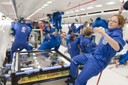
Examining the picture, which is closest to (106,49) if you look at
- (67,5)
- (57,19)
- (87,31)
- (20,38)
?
(87,31)

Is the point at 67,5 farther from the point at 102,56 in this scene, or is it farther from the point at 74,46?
the point at 102,56

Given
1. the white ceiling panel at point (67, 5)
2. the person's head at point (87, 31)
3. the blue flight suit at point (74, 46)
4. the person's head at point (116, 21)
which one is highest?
the white ceiling panel at point (67, 5)

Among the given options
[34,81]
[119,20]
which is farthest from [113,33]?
[34,81]

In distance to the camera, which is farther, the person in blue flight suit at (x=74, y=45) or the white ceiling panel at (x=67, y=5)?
the white ceiling panel at (x=67, y=5)

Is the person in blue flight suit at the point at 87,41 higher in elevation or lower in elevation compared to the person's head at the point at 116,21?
lower

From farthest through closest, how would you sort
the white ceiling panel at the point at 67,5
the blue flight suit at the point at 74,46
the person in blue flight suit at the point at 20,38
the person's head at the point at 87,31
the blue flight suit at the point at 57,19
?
1. the blue flight suit at the point at 57,19
2. the white ceiling panel at the point at 67,5
3. the person in blue flight suit at the point at 20,38
4. the blue flight suit at the point at 74,46
5. the person's head at the point at 87,31

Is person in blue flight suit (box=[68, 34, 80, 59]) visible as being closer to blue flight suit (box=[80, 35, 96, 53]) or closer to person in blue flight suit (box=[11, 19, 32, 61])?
blue flight suit (box=[80, 35, 96, 53])

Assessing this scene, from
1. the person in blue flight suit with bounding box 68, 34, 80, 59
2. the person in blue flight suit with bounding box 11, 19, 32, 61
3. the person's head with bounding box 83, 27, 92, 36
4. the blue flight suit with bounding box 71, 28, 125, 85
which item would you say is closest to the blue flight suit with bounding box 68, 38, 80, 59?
the person in blue flight suit with bounding box 68, 34, 80, 59

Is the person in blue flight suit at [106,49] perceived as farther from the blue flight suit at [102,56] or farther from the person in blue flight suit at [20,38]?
the person in blue flight suit at [20,38]

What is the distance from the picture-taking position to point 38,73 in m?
2.28

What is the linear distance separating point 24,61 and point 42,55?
0.48m

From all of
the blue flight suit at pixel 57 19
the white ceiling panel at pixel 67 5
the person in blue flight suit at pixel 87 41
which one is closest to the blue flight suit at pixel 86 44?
the person in blue flight suit at pixel 87 41

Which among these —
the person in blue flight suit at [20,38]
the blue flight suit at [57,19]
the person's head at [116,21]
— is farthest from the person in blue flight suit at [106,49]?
the blue flight suit at [57,19]

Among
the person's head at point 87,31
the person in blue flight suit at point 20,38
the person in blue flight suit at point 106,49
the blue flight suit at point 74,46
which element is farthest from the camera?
the person in blue flight suit at point 20,38
